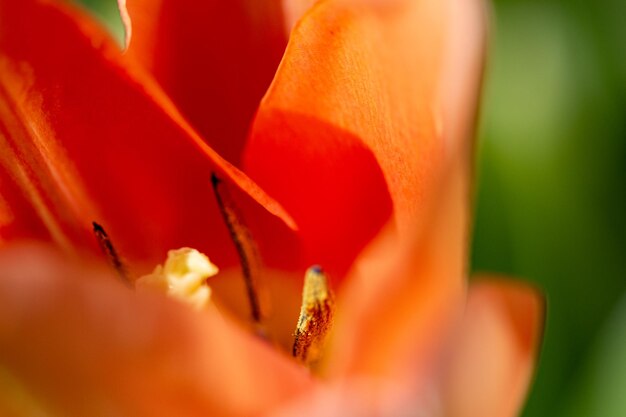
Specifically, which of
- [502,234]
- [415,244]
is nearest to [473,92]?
[415,244]

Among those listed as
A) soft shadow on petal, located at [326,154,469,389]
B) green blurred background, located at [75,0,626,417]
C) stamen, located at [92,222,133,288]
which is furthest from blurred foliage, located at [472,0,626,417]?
soft shadow on petal, located at [326,154,469,389]

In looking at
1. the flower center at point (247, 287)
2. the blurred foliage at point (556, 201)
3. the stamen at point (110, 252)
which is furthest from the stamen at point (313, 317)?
the blurred foliage at point (556, 201)

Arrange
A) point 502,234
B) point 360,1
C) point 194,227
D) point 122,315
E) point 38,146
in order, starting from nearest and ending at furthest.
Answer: point 122,315, point 360,1, point 38,146, point 194,227, point 502,234

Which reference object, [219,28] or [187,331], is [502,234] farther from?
[187,331]

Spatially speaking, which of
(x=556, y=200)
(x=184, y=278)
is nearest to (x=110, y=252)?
(x=184, y=278)

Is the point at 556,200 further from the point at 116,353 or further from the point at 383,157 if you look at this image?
the point at 116,353

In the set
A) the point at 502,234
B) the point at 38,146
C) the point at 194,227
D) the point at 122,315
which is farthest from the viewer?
the point at 502,234
